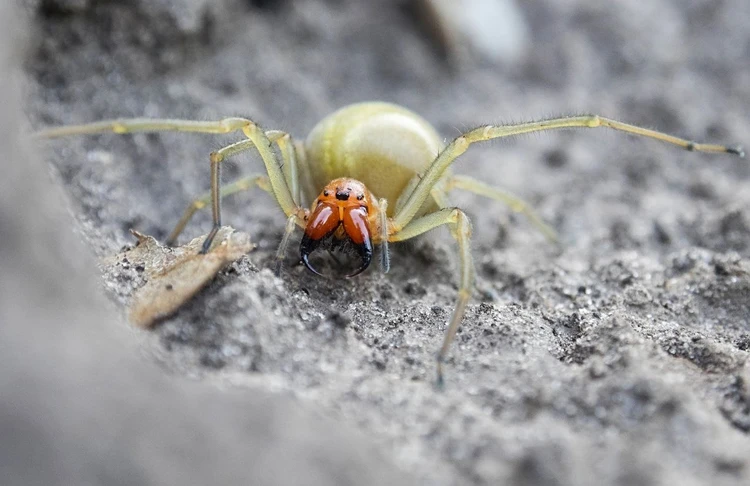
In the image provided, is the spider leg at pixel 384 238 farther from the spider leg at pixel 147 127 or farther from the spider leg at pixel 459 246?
the spider leg at pixel 147 127

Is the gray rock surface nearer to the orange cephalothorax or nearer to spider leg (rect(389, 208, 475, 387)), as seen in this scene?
spider leg (rect(389, 208, 475, 387))

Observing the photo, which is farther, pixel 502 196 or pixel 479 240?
pixel 479 240

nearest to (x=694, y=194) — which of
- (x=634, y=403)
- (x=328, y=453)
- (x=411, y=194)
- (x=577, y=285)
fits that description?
(x=577, y=285)

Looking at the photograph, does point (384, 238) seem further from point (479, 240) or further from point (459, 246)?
point (479, 240)

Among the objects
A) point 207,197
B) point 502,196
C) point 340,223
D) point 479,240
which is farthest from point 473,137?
point 207,197

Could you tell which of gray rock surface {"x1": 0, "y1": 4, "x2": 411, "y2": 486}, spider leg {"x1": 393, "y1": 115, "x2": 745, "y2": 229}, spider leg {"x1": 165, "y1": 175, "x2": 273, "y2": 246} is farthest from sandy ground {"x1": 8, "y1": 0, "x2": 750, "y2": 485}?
spider leg {"x1": 393, "y1": 115, "x2": 745, "y2": 229}

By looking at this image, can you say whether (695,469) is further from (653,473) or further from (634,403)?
(634,403)

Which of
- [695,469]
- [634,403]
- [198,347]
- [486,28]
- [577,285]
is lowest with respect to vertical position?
[198,347]
